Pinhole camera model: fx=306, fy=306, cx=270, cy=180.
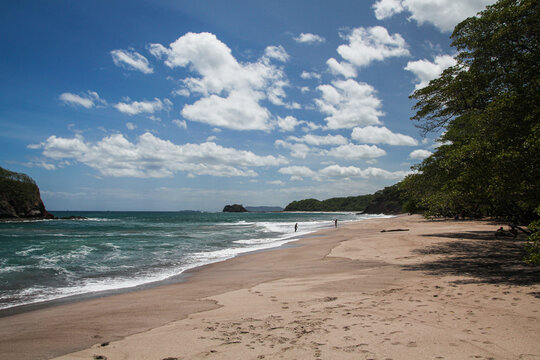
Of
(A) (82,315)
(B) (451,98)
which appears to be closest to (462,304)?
(A) (82,315)

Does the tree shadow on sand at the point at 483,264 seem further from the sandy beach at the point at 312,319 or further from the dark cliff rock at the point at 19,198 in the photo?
the dark cliff rock at the point at 19,198

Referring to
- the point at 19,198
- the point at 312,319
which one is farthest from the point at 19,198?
the point at 312,319

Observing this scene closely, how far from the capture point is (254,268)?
1373 centimetres

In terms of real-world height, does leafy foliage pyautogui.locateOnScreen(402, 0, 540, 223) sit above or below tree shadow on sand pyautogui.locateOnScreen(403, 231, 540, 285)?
above

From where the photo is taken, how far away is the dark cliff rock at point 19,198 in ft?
253

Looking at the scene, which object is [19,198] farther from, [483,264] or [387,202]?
[387,202]

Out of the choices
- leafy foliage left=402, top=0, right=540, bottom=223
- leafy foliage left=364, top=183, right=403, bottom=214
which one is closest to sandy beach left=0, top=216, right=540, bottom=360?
leafy foliage left=402, top=0, right=540, bottom=223

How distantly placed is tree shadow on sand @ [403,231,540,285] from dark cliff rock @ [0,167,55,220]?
96.5 meters

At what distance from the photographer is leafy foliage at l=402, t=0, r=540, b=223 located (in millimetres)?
7668

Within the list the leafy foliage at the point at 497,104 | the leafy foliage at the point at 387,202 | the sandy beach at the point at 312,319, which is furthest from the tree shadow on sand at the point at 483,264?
the leafy foliage at the point at 387,202

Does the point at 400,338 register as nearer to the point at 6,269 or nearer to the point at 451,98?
the point at 451,98

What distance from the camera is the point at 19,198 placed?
80875 mm

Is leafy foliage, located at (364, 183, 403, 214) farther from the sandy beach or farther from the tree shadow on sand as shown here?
the sandy beach

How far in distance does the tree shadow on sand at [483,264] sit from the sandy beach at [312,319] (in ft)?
0.18
